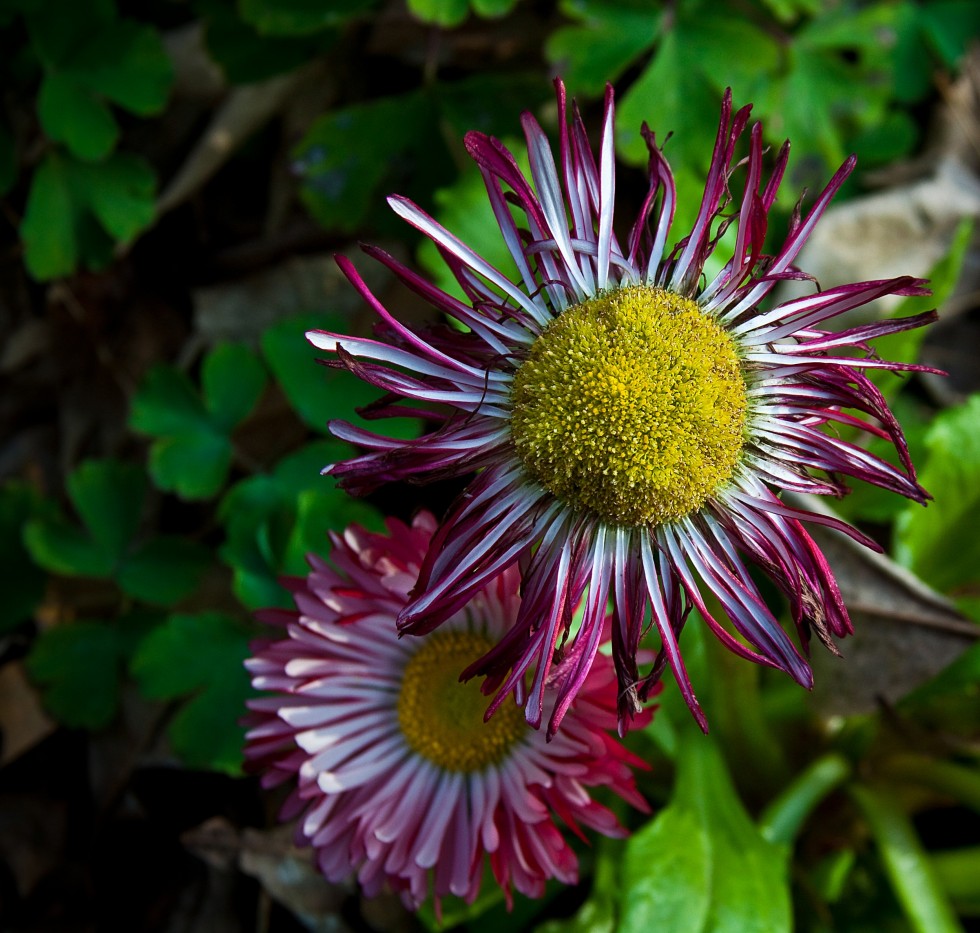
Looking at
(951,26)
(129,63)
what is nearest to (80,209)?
(129,63)

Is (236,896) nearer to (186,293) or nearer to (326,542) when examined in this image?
(326,542)

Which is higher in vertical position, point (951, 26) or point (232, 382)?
point (232, 382)

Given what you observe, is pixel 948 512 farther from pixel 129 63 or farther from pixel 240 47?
pixel 129 63

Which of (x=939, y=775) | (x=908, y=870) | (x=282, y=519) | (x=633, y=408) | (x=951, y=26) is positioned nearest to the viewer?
(x=633, y=408)

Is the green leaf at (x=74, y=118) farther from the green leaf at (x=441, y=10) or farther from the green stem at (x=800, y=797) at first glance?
the green stem at (x=800, y=797)

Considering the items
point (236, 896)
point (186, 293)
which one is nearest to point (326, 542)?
point (236, 896)
